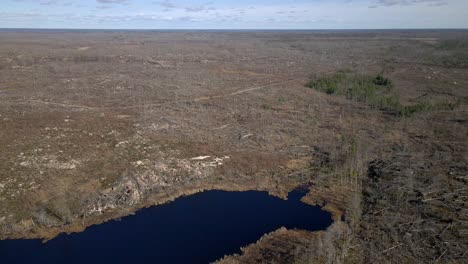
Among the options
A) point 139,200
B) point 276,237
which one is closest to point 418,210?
point 276,237

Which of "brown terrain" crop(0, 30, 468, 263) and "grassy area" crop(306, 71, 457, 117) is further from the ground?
"grassy area" crop(306, 71, 457, 117)

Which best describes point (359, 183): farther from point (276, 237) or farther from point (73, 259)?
point (73, 259)

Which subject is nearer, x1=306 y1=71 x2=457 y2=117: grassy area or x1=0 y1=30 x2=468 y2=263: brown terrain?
x1=0 y1=30 x2=468 y2=263: brown terrain

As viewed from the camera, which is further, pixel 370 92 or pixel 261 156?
pixel 370 92

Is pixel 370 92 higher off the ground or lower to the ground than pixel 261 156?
higher
